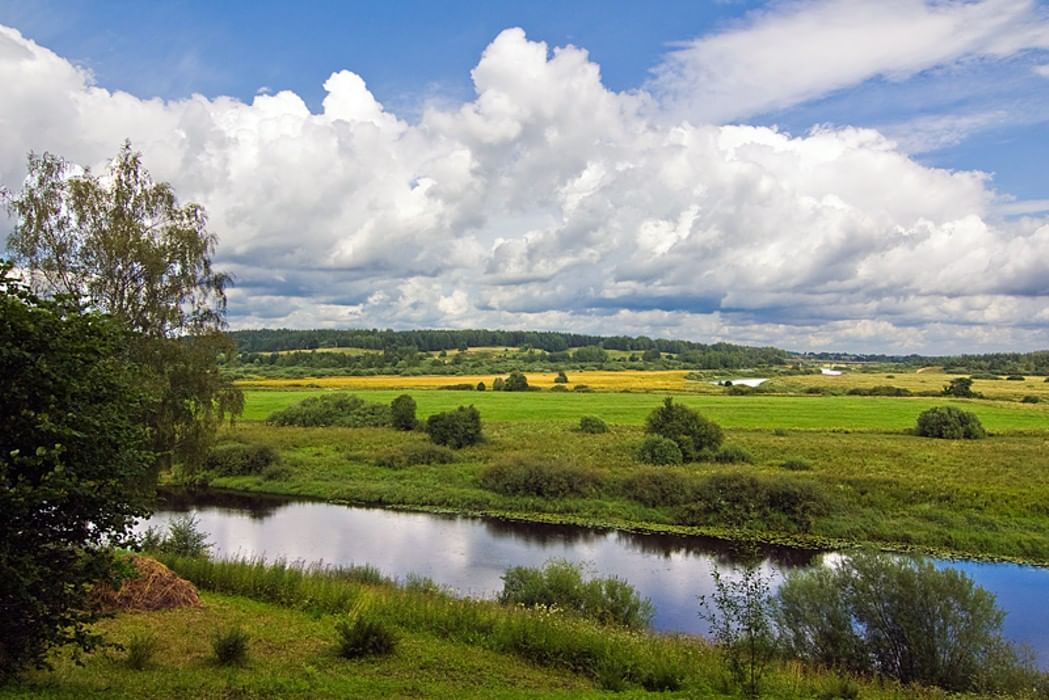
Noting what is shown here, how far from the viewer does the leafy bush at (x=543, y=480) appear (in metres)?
36.8

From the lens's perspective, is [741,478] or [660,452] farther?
[660,452]

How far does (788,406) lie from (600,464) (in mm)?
41945

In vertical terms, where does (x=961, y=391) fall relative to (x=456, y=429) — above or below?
above

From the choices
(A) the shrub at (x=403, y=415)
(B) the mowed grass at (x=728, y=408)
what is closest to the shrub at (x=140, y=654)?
(A) the shrub at (x=403, y=415)

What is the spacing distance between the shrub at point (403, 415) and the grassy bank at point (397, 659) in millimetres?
43266

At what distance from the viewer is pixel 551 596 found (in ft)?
60.0

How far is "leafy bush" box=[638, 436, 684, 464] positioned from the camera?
142ft

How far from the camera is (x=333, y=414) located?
64.4 meters

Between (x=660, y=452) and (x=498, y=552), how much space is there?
58.7 feet

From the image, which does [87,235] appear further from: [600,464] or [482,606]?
[600,464]

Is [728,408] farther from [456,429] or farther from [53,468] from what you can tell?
[53,468]

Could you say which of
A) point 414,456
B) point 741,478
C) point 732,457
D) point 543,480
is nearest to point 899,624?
point 741,478

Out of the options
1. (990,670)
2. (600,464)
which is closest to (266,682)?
(990,670)

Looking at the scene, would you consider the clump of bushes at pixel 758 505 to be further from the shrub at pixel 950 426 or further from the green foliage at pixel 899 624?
the shrub at pixel 950 426
